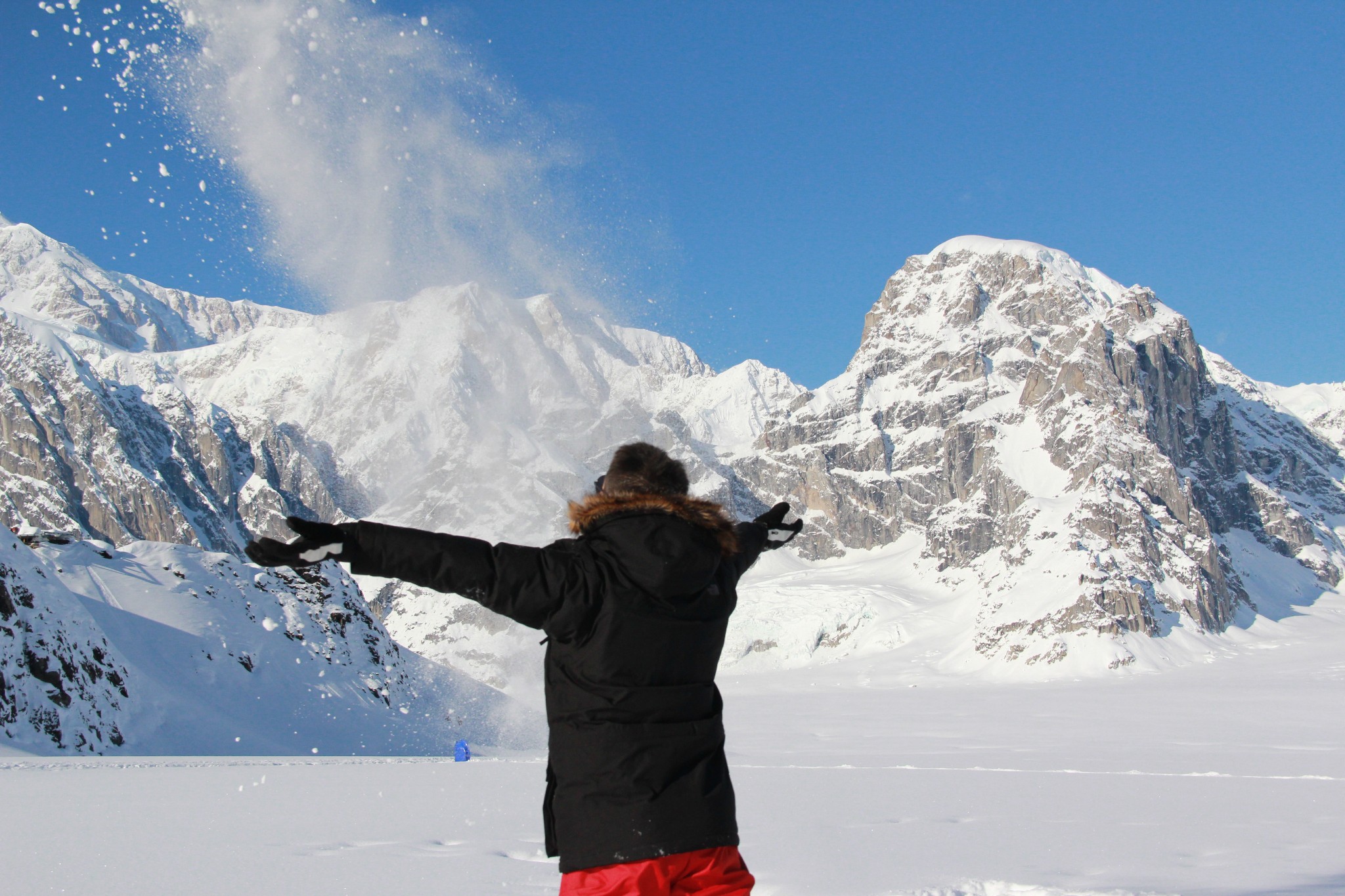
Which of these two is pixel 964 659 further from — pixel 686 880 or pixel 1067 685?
pixel 686 880

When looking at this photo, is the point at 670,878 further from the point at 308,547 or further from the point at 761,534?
the point at 308,547

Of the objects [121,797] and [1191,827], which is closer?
[1191,827]

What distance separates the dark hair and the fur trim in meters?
0.05

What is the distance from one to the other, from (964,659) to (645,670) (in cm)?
18240

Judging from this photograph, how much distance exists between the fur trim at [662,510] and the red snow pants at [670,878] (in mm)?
1162

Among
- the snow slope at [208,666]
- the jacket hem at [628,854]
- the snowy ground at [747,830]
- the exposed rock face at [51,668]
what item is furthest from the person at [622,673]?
the exposed rock face at [51,668]

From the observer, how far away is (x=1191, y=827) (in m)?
10.3

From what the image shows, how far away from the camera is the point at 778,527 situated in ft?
15.4

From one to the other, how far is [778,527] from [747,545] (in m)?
0.63

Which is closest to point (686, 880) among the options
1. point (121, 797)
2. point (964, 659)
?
point (121, 797)

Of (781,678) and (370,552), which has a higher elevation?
(781,678)

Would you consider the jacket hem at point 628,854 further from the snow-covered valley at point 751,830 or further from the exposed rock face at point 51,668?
the exposed rock face at point 51,668

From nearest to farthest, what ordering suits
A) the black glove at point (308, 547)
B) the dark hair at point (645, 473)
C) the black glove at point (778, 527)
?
the black glove at point (308, 547) → the dark hair at point (645, 473) → the black glove at point (778, 527)

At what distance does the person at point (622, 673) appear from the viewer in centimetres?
337
